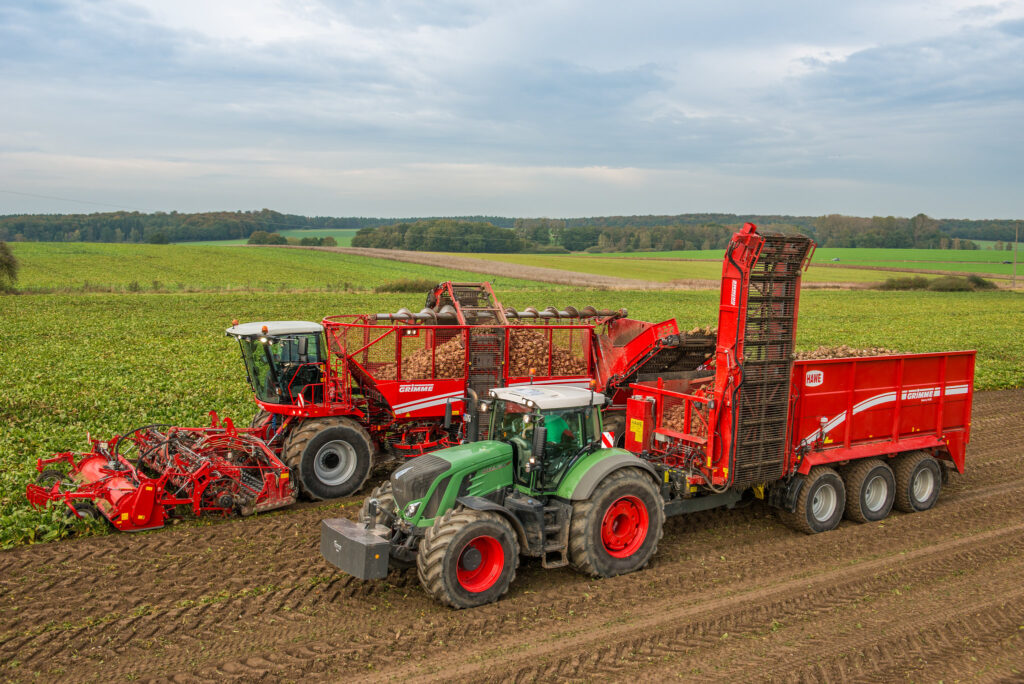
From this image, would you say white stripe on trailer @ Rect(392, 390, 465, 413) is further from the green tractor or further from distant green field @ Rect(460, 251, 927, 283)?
distant green field @ Rect(460, 251, 927, 283)

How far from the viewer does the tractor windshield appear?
11.7 m

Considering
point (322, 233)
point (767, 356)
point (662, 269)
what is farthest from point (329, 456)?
point (322, 233)

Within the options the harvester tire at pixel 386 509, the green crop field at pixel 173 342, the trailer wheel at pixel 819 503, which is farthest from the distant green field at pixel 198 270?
the trailer wheel at pixel 819 503

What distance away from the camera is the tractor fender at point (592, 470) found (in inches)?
323

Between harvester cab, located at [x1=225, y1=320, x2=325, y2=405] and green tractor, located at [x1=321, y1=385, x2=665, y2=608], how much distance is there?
392cm

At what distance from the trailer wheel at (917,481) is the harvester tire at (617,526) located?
13.4 feet

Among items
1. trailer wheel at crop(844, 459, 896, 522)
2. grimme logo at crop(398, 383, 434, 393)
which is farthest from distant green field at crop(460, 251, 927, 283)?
trailer wheel at crop(844, 459, 896, 522)

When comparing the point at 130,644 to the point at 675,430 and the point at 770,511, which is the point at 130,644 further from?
the point at 770,511

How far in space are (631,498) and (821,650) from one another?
2480mm

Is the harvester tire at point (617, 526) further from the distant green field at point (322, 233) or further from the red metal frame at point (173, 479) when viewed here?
the distant green field at point (322, 233)

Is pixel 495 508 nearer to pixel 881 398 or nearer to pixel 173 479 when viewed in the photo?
pixel 173 479

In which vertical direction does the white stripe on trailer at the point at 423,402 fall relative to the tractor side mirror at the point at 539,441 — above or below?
below

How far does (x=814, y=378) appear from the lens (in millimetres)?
9656

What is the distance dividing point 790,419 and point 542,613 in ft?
13.5
